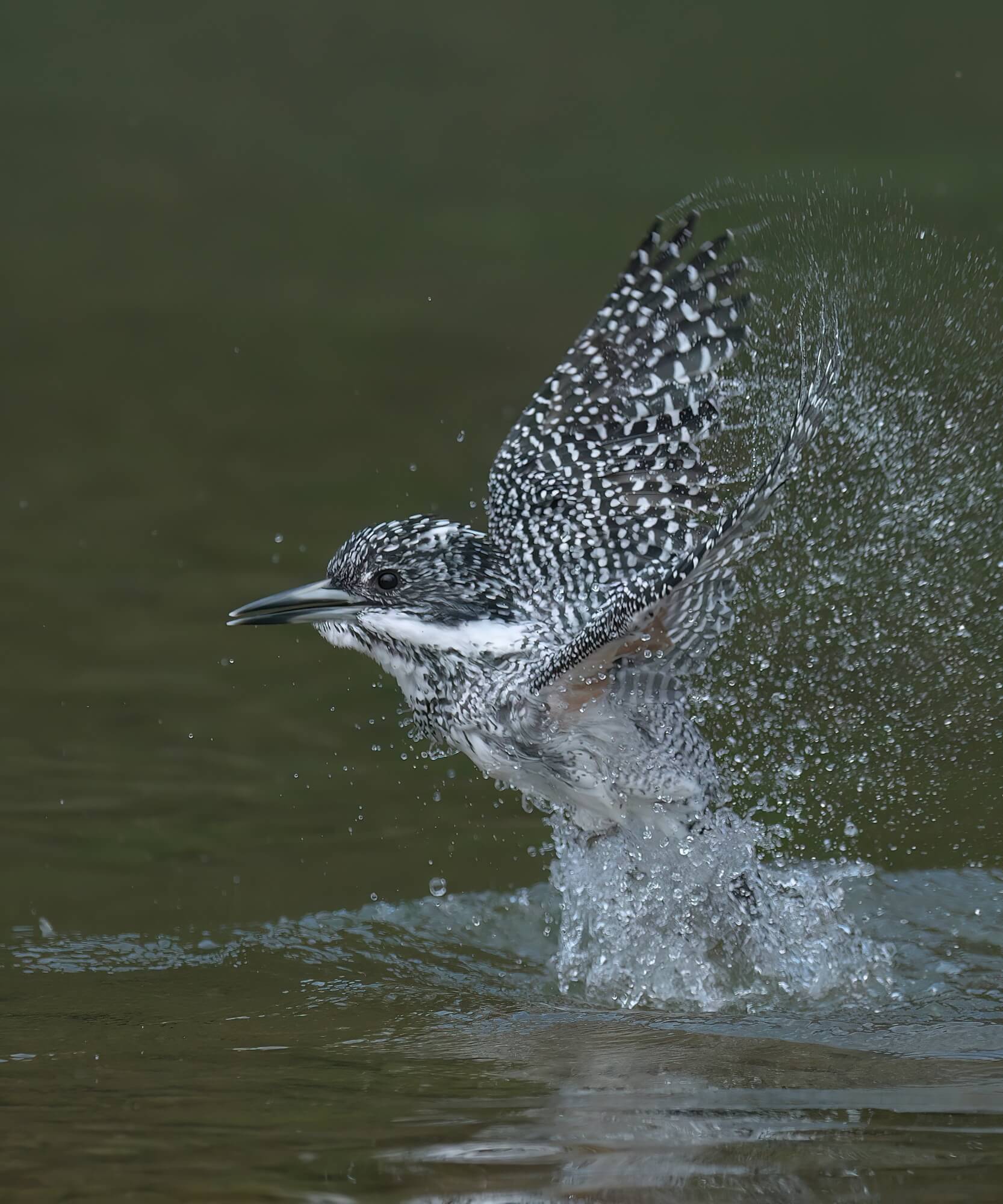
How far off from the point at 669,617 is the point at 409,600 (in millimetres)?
872

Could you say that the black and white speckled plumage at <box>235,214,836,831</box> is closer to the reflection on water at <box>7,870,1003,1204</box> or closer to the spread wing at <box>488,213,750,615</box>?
the spread wing at <box>488,213,750,615</box>

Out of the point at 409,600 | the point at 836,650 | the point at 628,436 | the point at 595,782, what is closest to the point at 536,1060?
the point at 595,782

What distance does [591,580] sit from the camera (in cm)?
510

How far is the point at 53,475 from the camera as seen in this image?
8.52 metres

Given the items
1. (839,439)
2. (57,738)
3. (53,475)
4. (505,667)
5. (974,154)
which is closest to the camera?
(505,667)

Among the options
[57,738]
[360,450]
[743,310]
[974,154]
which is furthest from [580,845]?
[974,154]

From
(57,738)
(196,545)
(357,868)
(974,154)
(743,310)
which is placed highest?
(974,154)

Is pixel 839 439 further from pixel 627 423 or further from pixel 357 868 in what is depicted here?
pixel 357 868

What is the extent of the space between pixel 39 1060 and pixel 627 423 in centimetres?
258

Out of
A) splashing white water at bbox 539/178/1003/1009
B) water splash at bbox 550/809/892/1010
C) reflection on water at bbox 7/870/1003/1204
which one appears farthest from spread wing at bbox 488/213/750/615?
reflection on water at bbox 7/870/1003/1204

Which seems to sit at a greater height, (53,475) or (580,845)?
(53,475)

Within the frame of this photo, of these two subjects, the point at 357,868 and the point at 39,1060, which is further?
the point at 357,868

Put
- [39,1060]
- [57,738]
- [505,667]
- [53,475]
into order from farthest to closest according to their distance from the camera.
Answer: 1. [53,475]
2. [57,738]
3. [505,667]
4. [39,1060]

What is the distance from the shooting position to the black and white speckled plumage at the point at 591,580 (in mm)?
4617
